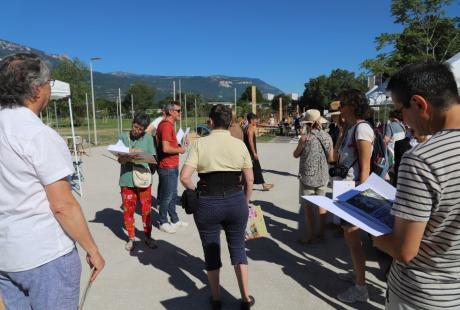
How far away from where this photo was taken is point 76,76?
45.4 metres

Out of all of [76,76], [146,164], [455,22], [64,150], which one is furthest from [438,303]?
[76,76]

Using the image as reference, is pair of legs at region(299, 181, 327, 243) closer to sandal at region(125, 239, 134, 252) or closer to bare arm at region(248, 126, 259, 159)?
sandal at region(125, 239, 134, 252)

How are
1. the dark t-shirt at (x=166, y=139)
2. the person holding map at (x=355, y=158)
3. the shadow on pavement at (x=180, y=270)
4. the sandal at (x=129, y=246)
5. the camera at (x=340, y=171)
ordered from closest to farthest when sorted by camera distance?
the person holding map at (x=355, y=158)
the shadow on pavement at (x=180, y=270)
the camera at (x=340, y=171)
the sandal at (x=129, y=246)
the dark t-shirt at (x=166, y=139)

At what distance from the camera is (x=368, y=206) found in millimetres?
1636

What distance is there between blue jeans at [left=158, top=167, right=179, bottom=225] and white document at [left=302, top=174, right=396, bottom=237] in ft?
12.0

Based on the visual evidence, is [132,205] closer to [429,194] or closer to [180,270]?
[180,270]

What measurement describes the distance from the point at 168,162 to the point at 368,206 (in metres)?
3.92

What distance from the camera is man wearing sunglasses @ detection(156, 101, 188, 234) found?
16.8ft

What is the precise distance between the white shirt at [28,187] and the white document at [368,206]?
51.7 inches

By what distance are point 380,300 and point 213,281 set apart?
5.32ft

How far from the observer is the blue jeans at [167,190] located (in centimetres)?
527

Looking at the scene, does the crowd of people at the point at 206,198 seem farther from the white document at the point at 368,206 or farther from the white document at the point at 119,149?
the white document at the point at 119,149

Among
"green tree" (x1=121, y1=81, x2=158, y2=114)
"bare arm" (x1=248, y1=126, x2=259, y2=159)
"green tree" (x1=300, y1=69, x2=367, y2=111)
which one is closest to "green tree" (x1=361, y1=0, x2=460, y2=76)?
"bare arm" (x1=248, y1=126, x2=259, y2=159)

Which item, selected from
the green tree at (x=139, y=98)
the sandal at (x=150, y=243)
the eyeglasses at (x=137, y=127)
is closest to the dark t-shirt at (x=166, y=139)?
the eyeglasses at (x=137, y=127)
